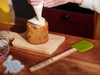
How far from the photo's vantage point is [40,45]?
2.64 ft

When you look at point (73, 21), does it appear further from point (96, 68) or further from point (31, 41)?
point (96, 68)

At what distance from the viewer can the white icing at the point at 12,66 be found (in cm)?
59

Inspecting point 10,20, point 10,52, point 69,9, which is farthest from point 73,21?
point 10,52

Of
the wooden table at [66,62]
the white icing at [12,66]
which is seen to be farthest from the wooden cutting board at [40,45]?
the white icing at [12,66]

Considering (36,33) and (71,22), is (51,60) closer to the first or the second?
(36,33)

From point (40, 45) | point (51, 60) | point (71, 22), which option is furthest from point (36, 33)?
point (71, 22)

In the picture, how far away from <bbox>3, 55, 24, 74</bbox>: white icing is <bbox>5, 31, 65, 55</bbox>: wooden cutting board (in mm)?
151

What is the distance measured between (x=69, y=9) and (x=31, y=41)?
3.99ft

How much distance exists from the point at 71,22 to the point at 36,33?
111 centimetres

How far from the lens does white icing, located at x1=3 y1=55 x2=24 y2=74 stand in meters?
0.59

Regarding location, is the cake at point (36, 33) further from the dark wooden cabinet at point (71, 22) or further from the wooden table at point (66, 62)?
the dark wooden cabinet at point (71, 22)

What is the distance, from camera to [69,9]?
1893 mm

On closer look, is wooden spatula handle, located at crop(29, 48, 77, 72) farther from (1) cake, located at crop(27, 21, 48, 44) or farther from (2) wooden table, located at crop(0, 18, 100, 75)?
(1) cake, located at crop(27, 21, 48, 44)

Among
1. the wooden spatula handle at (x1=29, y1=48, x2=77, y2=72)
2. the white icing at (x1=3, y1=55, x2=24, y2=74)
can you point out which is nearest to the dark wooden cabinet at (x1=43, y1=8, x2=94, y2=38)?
the wooden spatula handle at (x1=29, y1=48, x2=77, y2=72)
